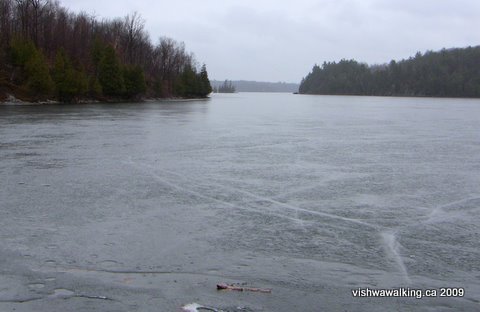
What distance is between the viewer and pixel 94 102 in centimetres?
6819

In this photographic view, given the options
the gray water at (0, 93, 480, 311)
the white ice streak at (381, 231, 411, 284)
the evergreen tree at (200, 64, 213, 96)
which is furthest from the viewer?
the evergreen tree at (200, 64, 213, 96)

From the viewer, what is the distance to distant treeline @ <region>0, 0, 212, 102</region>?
58.4 meters

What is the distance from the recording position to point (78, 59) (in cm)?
7831

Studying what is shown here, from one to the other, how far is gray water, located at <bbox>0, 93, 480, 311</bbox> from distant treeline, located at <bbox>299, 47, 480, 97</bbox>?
14541 cm

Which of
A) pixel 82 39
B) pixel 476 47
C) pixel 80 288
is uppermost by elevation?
pixel 476 47

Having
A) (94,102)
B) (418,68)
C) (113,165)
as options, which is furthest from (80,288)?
(418,68)

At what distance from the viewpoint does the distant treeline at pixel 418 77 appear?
486 ft

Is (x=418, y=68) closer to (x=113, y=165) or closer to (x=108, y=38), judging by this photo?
(x=108, y=38)

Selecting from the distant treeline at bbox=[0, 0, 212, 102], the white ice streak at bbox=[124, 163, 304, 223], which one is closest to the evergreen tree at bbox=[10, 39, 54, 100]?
the distant treeline at bbox=[0, 0, 212, 102]

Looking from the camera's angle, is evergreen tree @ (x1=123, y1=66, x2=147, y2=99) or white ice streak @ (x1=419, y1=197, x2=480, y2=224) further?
evergreen tree @ (x1=123, y1=66, x2=147, y2=99)

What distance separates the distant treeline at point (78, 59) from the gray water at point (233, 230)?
46002 millimetres

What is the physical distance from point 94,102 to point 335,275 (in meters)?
66.2

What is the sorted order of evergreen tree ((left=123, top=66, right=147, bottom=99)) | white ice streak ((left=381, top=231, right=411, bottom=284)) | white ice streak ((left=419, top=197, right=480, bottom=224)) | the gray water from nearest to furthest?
1. the gray water
2. white ice streak ((left=381, top=231, right=411, bottom=284))
3. white ice streak ((left=419, top=197, right=480, bottom=224))
4. evergreen tree ((left=123, top=66, right=147, bottom=99))

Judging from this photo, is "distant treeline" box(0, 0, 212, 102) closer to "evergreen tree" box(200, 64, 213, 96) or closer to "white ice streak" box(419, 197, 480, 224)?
"evergreen tree" box(200, 64, 213, 96)
